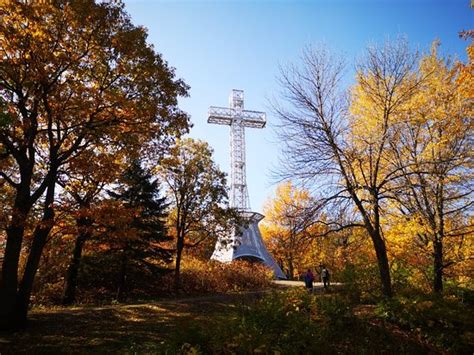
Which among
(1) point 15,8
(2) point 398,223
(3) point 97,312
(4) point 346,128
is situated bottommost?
(3) point 97,312

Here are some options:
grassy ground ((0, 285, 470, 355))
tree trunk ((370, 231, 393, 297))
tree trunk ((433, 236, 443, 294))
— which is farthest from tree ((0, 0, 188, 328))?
tree trunk ((433, 236, 443, 294))

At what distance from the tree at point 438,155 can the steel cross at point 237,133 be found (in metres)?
20.0

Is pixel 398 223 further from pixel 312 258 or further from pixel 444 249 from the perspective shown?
pixel 312 258

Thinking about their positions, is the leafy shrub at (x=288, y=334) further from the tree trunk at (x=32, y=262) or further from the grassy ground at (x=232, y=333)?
the tree trunk at (x=32, y=262)

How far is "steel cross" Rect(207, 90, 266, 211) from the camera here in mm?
31172

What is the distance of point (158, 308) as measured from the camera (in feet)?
44.7

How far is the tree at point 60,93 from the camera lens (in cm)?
902

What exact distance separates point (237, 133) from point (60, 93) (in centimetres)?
2239

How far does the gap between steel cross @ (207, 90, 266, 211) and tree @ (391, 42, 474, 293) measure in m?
20.0

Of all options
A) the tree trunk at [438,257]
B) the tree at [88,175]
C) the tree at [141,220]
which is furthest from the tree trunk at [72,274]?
the tree trunk at [438,257]

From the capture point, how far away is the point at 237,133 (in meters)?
31.6

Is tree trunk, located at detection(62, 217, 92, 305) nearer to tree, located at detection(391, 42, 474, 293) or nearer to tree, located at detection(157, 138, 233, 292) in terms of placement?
tree, located at detection(157, 138, 233, 292)

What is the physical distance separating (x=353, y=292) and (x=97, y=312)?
10401mm

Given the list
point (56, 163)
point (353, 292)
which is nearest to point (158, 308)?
point (56, 163)
